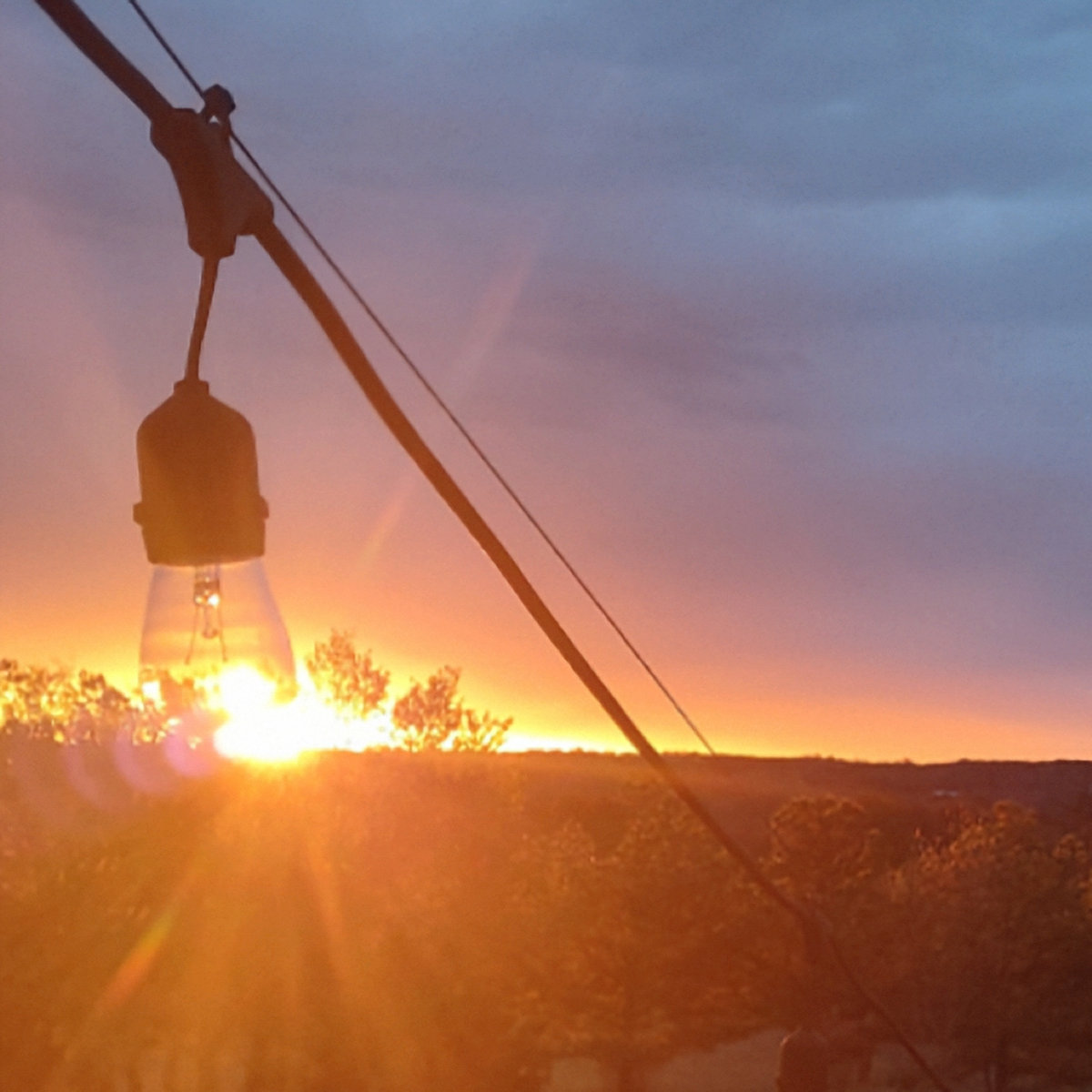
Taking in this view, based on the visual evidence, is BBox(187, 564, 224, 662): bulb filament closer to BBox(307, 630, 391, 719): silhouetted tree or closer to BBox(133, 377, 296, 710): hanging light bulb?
BBox(133, 377, 296, 710): hanging light bulb

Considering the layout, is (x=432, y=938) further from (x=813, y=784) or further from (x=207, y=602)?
(x=813, y=784)

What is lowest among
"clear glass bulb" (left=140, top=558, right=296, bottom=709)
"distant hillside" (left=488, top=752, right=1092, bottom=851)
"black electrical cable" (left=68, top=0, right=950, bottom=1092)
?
"clear glass bulb" (left=140, top=558, right=296, bottom=709)

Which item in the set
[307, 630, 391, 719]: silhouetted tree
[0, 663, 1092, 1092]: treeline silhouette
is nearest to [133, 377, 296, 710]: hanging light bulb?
[0, 663, 1092, 1092]: treeline silhouette

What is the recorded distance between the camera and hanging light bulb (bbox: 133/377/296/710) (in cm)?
279

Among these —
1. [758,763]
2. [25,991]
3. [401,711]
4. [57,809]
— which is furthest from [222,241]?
[758,763]

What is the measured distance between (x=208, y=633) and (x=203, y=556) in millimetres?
186

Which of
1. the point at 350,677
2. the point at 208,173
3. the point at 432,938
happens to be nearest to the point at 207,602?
the point at 208,173

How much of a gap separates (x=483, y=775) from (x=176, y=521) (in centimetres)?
6401

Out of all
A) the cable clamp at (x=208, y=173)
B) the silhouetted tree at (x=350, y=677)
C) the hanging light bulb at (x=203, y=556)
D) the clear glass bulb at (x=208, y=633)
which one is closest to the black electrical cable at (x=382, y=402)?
the cable clamp at (x=208, y=173)

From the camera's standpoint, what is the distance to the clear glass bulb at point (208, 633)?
9.12 ft

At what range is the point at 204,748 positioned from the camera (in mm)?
3697

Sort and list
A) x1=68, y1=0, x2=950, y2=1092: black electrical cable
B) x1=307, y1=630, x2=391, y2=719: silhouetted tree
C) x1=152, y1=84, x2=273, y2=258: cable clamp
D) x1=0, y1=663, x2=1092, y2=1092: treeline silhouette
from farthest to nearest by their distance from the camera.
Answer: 1. x1=307, y1=630, x2=391, y2=719: silhouetted tree
2. x1=0, y1=663, x2=1092, y2=1092: treeline silhouette
3. x1=152, y1=84, x2=273, y2=258: cable clamp
4. x1=68, y1=0, x2=950, y2=1092: black electrical cable

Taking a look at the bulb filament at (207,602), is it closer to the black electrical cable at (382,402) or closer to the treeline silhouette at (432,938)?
the black electrical cable at (382,402)

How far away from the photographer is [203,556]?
9.61 ft
